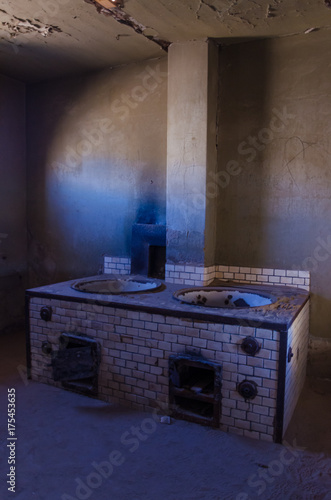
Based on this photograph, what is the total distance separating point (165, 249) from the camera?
14.0 feet

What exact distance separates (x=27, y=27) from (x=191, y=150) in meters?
1.94

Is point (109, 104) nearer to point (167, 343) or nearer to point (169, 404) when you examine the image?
point (167, 343)

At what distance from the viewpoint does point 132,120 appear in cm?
444

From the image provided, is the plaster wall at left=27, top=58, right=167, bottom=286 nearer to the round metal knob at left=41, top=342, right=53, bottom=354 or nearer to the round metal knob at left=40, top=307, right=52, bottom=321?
the round metal knob at left=40, top=307, right=52, bottom=321

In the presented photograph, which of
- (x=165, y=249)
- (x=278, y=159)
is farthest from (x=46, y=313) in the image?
(x=278, y=159)

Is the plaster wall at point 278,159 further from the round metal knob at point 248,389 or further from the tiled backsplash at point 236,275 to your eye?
the round metal knob at point 248,389

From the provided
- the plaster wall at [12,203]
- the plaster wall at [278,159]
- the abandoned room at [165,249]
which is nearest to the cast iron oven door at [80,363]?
the abandoned room at [165,249]

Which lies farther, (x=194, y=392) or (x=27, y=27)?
(x=27, y=27)

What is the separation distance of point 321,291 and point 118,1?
3.11m

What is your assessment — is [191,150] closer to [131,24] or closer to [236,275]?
[131,24]

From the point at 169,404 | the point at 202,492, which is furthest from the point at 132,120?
the point at 202,492

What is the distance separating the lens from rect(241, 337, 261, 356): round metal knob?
262 centimetres

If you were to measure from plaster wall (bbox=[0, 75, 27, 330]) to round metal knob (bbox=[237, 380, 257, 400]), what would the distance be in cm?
355

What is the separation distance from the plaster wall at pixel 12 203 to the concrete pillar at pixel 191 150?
2.37 metres
